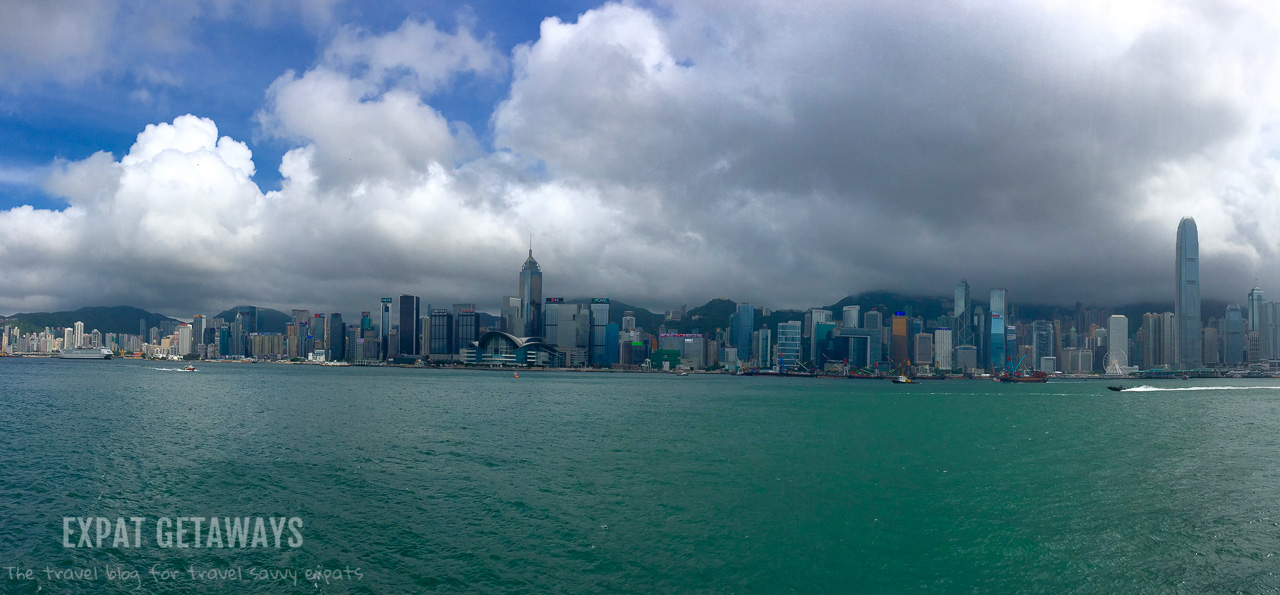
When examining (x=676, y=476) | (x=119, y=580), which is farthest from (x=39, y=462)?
(x=676, y=476)

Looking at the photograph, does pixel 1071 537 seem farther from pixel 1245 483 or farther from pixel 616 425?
pixel 616 425

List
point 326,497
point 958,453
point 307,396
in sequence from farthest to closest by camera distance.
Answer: point 307,396
point 958,453
point 326,497

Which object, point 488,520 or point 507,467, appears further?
point 507,467

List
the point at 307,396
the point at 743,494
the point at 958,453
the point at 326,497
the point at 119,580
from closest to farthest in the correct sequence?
the point at 119,580 → the point at 326,497 → the point at 743,494 → the point at 958,453 → the point at 307,396

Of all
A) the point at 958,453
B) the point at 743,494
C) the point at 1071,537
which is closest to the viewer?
the point at 1071,537

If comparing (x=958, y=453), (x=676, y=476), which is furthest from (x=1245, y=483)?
(x=676, y=476)

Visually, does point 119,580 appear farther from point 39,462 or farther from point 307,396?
point 307,396
